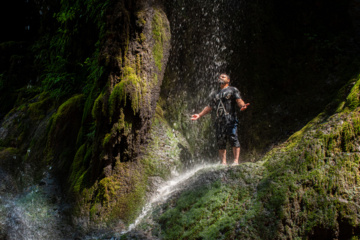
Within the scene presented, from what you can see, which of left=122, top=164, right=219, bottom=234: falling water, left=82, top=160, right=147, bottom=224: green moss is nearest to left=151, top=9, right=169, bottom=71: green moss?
left=82, top=160, right=147, bottom=224: green moss

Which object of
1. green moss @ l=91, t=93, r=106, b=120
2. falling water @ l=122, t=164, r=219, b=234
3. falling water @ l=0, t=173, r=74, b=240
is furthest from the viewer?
green moss @ l=91, t=93, r=106, b=120

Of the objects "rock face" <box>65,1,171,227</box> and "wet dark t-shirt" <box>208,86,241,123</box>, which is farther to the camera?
"wet dark t-shirt" <box>208,86,241,123</box>

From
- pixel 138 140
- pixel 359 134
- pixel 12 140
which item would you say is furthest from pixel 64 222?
pixel 359 134

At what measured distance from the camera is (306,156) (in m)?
3.34

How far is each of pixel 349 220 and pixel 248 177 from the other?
4.06ft

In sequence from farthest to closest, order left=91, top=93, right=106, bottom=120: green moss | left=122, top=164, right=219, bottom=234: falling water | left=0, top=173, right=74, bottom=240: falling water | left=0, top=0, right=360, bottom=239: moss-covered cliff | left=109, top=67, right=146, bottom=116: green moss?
1. left=91, top=93, right=106, bottom=120: green moss
2. left=109, top=67, right=146, bottom=116: green moss
3. left=122, top=164, right=219, bottom=234: falling water
4. left=0, top=173, right=74, bottom=240: falling water
5. left=0, top=0, right=360, bottom=239: moss-covered cliff

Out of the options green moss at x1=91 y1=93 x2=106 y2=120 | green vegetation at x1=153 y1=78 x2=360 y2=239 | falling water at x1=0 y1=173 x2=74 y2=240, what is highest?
green moss at x1=91 y1=93 x2=106 y2=120

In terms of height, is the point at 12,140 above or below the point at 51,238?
above

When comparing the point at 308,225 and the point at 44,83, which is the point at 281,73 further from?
the point at 44,83

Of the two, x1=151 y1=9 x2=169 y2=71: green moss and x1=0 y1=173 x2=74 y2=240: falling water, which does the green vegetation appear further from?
x1=151 y1=9 x2=169 y2=71: green moss

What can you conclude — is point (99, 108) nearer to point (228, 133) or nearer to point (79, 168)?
point (79, 168)

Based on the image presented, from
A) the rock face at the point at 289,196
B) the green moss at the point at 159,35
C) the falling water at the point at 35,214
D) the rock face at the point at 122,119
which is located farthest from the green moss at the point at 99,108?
the rock face at the point at 289,196

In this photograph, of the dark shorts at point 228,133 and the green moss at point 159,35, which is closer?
the dark shorts at point 228,133

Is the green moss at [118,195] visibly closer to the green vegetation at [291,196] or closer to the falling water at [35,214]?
the falling water at [35,214]
